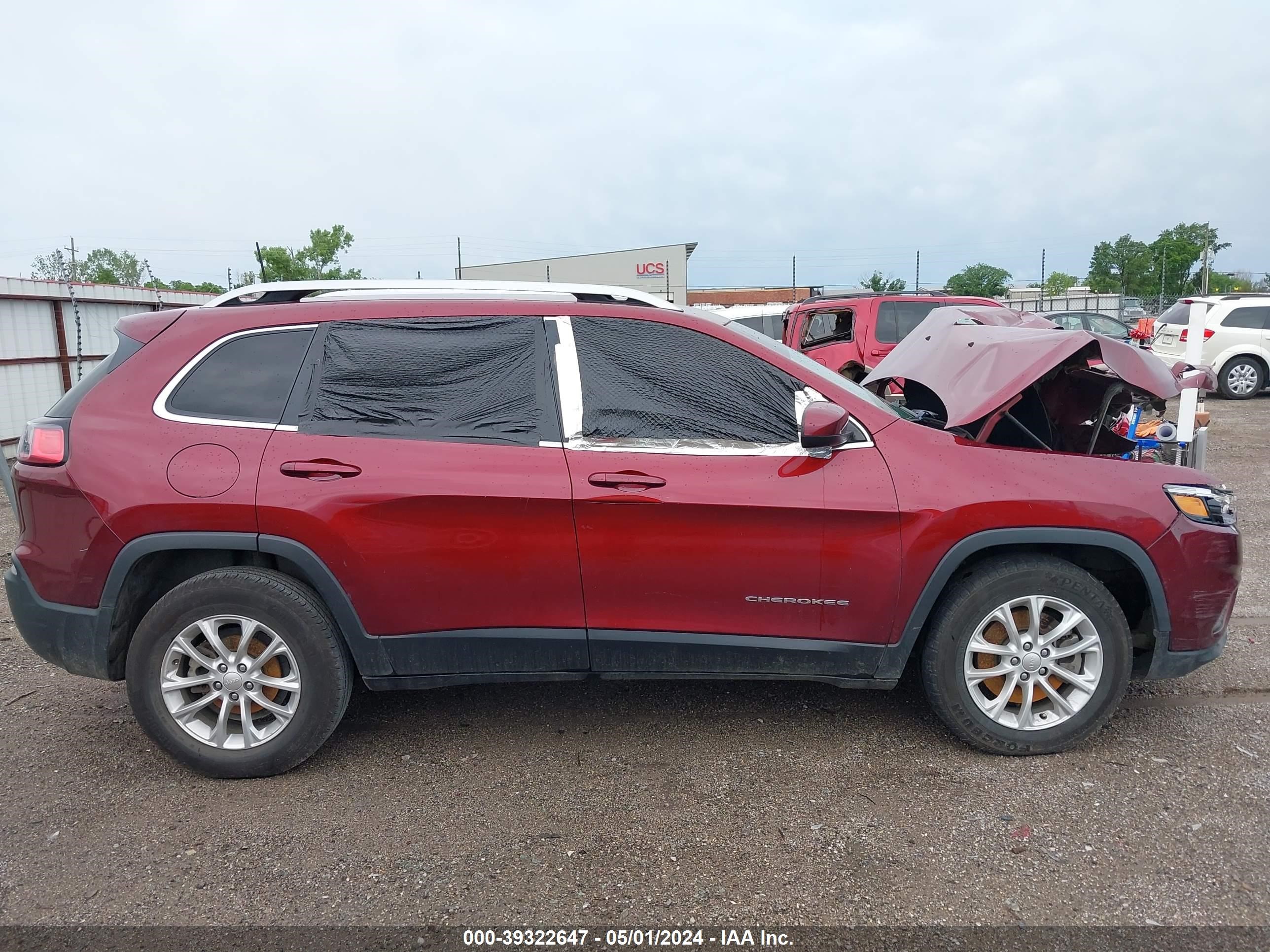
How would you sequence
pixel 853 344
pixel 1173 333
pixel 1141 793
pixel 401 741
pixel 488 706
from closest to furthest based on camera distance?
pixel 1141 793, pixel 401 741, pixel 488 706, pixel 853 344, pixel 1173 333

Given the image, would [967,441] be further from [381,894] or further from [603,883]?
[381,894]

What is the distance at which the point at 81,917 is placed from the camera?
2668 mm

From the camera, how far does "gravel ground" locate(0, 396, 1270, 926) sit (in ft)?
8.86

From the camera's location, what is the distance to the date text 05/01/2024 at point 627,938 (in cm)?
253

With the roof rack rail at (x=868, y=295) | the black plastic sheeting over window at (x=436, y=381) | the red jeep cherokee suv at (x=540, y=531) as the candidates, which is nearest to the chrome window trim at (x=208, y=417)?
the red jeep cherokee suv at (x=540, y=531)

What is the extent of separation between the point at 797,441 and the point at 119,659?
9.01 feet

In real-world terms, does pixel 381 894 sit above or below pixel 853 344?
below

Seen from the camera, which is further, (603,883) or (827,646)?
(827,646)

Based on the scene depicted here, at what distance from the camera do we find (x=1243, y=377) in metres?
15.9

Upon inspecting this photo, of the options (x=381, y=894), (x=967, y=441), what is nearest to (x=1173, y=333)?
(x=967, y=441)

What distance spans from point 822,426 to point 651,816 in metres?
1.50

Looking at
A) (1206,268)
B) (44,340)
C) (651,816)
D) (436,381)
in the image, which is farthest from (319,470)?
(1206,268)

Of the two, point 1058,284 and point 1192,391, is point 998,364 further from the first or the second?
point 1058,284

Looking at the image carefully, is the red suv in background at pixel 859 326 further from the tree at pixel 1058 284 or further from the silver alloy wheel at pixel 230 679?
the tree at pixel 1058 284
